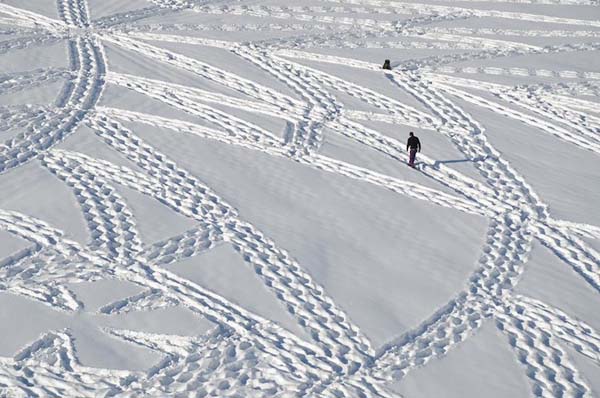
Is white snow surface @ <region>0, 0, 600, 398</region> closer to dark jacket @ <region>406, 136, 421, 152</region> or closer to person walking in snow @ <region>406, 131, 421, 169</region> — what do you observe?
person walking in snow @ <region>406, 131, 421, 169</region>

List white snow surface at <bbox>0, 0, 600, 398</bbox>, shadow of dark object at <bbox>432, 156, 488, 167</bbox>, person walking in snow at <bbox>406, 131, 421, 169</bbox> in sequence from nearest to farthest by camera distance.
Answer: white snow surface at <bbox>0, 0, 600, 398</bbox>, person walking in snow at <bbox>406, 131, 421, 169</bbox>, shadow of dark object at <bbox>432, 156, 488, 167</bbox>

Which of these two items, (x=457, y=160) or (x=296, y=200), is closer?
(x=296, y=200)

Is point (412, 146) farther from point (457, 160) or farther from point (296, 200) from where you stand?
point (296, 200)

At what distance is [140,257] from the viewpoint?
25.8ft

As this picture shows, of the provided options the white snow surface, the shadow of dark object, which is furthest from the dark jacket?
the shadow of dark object

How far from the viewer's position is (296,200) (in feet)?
29.8

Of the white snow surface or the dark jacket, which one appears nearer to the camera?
the white snow surface

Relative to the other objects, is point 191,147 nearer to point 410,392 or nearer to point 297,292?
point 297,292

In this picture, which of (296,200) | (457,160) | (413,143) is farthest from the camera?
(457,160)

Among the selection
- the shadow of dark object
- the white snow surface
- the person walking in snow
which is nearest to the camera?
the white snow surface

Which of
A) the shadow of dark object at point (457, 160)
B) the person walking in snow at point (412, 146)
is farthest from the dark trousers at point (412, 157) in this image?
the shadow of dark object at point (457, 160)

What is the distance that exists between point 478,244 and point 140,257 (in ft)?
10.4

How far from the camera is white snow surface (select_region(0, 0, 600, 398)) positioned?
681 cm

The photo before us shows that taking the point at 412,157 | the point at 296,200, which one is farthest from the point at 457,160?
the point at 296,200
